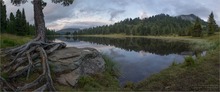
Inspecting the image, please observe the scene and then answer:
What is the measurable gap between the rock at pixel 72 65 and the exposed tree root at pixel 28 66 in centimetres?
80

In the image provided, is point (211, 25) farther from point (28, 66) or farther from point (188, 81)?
point (28, 66)

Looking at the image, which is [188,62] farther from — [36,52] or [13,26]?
[13,26]

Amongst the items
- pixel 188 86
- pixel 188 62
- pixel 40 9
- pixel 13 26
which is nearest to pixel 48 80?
pixel 188 86

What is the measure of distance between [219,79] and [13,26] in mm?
71244

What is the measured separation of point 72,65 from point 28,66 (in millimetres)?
2753

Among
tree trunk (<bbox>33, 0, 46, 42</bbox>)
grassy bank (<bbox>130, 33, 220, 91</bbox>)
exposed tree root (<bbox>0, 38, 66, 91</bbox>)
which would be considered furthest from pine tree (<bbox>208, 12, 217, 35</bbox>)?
exposed tree root (<bbox>0, 38, 66, 91</bbox>)

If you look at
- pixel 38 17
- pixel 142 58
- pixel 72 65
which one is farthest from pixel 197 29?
pixel 72 65

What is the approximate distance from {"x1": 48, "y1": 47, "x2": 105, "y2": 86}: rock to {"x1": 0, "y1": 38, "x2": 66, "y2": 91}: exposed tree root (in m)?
0.80

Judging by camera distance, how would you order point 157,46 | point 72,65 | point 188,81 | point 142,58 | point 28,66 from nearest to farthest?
point 28,66 < point 188,81 < point 72,65 < point 142,58 < point 157,46

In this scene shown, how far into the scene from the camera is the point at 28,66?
14180 millimetres

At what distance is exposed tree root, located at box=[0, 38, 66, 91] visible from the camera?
1213cm

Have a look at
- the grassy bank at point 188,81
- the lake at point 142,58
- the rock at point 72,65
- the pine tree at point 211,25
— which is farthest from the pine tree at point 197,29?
the rock at point 72,65

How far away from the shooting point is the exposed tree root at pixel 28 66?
1213cm

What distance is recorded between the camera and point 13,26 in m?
74.5
